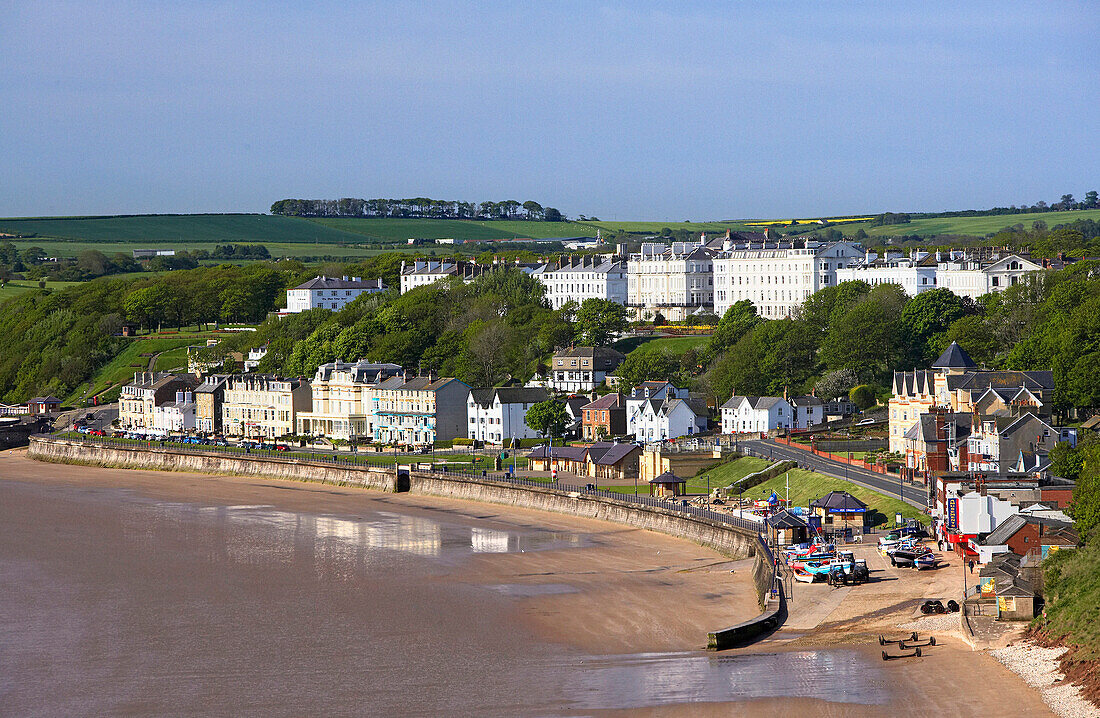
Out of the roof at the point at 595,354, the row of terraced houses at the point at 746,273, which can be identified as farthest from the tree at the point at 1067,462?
the row of terraced houses at the point at 746,273

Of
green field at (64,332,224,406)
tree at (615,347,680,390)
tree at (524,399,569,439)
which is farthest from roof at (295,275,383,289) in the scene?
tree at (524,399,569,439)

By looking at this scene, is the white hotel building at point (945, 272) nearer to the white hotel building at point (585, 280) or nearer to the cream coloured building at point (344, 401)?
the white hotel building at point (585, 280)

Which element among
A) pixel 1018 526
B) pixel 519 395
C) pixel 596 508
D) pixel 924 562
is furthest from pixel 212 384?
pixel 1018 526

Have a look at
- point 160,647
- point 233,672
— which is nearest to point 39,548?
point 160,647

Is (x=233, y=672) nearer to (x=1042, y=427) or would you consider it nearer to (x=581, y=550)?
(x=581, y=550)

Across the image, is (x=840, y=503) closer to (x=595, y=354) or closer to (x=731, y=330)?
(x=731, y=330)

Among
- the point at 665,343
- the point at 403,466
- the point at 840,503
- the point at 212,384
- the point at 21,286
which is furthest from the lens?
the point at 21,286
